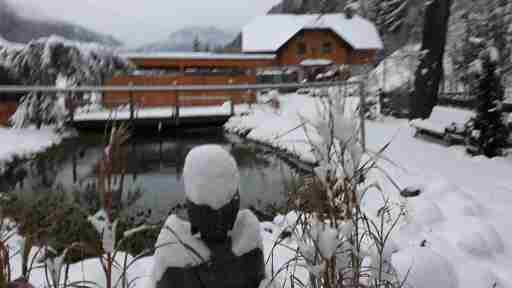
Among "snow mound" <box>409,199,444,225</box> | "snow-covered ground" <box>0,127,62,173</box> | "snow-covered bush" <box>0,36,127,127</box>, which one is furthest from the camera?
"snow-covered bush" <box>0,36,127,127</box>

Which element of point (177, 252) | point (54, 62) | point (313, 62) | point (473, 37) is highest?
point (313, 62)

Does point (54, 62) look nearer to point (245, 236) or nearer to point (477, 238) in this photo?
point (477, 238)

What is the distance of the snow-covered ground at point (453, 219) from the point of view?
2.05m

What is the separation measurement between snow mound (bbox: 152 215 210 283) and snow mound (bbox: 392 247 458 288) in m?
1.20

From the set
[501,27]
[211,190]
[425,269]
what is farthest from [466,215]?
[501,27]

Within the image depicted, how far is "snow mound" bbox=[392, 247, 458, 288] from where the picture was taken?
1.95 metres

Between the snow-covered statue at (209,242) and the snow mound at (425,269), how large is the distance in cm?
113

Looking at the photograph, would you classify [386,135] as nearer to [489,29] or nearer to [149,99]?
[489,29]

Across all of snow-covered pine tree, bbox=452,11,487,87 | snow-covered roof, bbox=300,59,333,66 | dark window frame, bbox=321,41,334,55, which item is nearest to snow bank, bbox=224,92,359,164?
snow-covered pine tree, bbox=452,11,487,87

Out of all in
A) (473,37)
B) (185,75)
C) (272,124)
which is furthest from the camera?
(185,75)

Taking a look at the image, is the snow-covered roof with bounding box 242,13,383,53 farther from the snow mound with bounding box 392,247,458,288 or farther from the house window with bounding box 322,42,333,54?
the snow mound with bounding box 392,247,458,288

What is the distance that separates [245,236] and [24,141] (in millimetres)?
7294

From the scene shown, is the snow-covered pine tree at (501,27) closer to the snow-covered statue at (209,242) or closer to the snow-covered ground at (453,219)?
the snow-covered ground at (453,219)

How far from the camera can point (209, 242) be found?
1.07 metres
